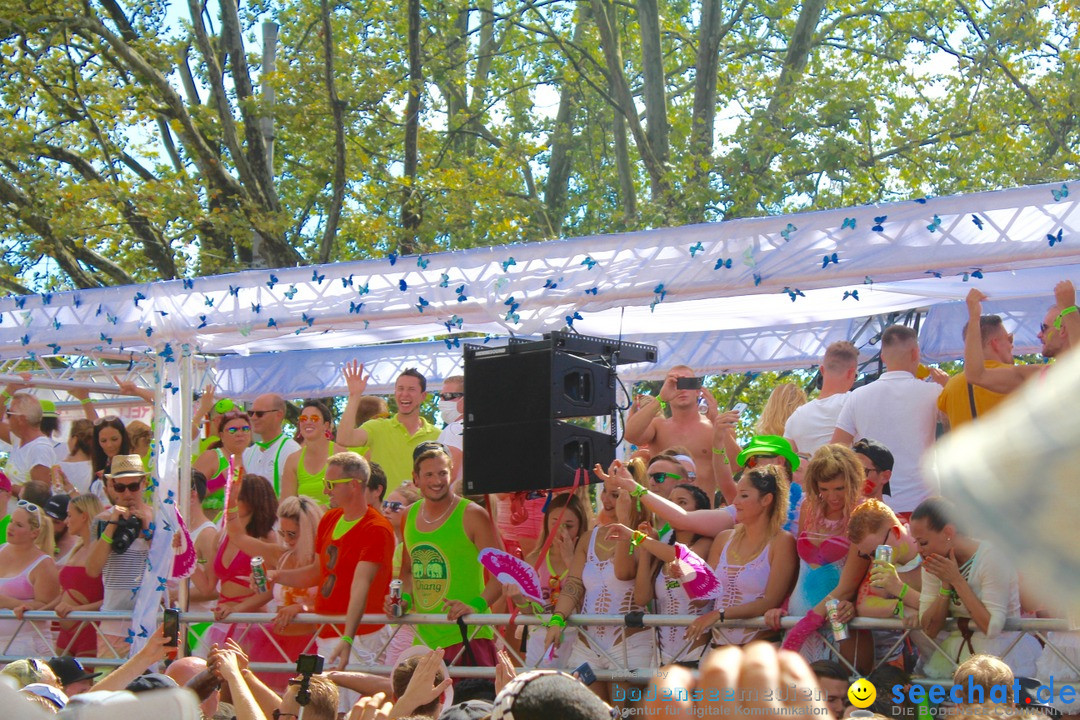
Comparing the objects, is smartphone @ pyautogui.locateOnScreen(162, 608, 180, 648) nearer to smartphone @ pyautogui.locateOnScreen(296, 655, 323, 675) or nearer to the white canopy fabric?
the white canopy fabric

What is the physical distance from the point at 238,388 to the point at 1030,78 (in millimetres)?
10616

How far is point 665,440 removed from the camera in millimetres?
7121

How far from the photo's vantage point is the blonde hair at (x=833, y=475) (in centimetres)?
509

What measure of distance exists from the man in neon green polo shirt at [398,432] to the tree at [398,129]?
6.33 meters

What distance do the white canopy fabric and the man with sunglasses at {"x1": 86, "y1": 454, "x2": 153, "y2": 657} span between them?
3.05 feet

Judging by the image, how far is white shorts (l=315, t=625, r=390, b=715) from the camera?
6.07 meters

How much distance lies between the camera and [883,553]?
4684 mm

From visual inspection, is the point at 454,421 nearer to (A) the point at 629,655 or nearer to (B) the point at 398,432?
(B) the point at 398,432

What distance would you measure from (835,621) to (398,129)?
12.9 metres

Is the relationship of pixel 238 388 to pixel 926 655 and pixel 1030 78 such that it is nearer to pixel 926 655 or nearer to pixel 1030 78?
pixel 926 655

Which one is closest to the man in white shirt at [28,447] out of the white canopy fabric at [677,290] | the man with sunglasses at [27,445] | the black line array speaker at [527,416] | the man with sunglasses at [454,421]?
the man with sunglasses at [27,445]

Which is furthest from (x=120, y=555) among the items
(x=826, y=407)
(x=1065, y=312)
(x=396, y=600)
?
(x=1065, y=312)

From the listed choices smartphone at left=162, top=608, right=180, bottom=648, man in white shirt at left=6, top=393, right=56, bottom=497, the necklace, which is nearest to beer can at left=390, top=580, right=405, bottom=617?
the necklace

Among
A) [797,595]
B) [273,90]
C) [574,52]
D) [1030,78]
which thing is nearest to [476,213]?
[273,90]
